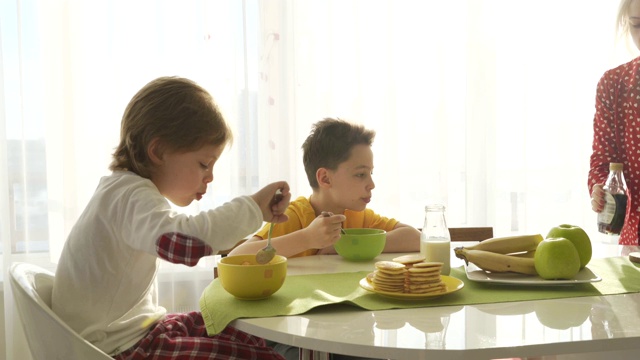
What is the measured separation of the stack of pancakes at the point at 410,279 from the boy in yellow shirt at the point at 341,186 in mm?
546

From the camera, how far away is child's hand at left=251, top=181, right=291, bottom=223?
1.23m

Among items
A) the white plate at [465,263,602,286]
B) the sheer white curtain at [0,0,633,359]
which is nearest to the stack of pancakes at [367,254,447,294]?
the white plate at [465,263,602,286]

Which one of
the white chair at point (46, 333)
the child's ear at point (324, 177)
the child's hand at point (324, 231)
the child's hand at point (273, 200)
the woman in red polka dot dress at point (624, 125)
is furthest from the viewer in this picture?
the woman in red polka dot dress at point (624, 125)

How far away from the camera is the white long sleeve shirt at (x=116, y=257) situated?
1131 millimetres

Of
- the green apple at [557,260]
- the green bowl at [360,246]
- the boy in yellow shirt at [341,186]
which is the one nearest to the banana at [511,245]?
the green apple at [557,260]

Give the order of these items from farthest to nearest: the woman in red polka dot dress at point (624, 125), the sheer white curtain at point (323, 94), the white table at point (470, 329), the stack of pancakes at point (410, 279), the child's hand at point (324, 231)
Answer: the sheer white curtain at point (323, 94), the woman in red polka dot dress at point (624, 125), the child's hand at point (324, 231), the stack of pancakes at point (410, 279), the white table at point (470, 329)

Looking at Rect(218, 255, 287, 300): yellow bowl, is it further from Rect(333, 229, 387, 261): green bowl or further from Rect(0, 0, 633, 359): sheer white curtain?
Rect(0, 0, 633, 359): sheer white curtain

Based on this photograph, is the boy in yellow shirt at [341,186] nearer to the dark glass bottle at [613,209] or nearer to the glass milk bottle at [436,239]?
the glass milk bottle at [436,239]

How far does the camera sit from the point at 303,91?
2.71m

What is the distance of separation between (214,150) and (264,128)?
1.34 metres

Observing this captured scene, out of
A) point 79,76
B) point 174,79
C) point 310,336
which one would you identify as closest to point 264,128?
point 79,76

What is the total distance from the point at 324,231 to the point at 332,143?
1.56 feet

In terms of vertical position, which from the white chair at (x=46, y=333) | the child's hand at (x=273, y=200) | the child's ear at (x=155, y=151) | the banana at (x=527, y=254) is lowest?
the white chair at (x=46, y=333)

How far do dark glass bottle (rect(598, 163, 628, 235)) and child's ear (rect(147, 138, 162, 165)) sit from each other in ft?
3.68
